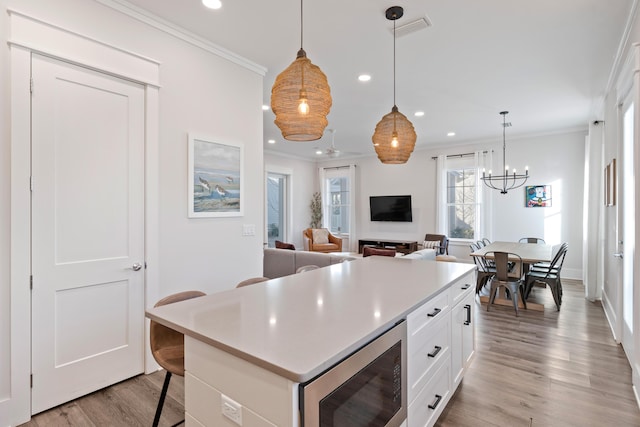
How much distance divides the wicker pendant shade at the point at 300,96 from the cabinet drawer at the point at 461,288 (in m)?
1.37

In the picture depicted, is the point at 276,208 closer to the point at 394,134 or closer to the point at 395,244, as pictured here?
the point at 395,244

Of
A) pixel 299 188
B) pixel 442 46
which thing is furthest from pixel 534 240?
pixel 299 188

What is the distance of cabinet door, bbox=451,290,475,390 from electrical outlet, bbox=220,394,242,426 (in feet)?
5.02

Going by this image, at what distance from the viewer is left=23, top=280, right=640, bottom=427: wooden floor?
6.97 feet

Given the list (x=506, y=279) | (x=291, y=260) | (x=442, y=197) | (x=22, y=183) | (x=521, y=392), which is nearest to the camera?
(x=22, y=183)

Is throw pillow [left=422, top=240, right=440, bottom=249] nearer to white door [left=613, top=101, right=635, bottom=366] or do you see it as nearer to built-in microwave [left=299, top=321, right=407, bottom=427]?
white door [left=613, top=101, right=635, bottom=366]

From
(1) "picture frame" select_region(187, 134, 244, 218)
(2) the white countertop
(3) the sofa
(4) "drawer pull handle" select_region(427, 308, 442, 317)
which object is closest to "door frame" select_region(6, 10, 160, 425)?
(1) "picture frame" select_region(187, 134, 244, 218)

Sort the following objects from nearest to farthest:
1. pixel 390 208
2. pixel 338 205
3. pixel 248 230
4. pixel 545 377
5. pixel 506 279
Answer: pixel 545 377 < pixel 248 230 < pixel 506 279 < pixel 390 208 < pixel 338 205

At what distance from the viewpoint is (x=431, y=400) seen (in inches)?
71.5

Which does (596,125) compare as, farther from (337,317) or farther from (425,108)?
(337,317)

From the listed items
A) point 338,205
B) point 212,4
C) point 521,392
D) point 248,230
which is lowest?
point 521,392

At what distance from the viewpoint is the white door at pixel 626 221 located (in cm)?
291

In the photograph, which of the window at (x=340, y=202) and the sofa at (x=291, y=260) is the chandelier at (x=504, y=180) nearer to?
the window at (x=340, y=202)

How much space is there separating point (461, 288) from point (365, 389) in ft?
4.50
